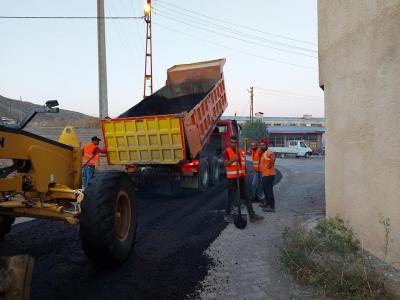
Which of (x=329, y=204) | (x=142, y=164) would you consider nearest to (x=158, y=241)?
(x=329, y=204)

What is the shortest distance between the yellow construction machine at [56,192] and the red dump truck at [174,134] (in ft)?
13.7

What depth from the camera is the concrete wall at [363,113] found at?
408cm

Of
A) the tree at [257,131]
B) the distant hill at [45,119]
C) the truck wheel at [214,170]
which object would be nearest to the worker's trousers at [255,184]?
the truck wheel at [214,170]

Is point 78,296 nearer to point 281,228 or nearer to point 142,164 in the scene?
point 281,228

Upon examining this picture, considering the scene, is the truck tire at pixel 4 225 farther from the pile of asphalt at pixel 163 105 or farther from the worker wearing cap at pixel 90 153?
the pile of asphalt at pixel 163 105

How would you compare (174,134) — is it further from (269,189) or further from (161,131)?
(269,189)

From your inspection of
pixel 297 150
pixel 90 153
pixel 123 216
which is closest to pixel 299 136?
pixel 297 150

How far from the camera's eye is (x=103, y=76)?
600 inches

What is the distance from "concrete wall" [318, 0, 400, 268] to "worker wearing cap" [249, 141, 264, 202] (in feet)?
9.78

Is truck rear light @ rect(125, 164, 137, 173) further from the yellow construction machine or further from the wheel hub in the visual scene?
the yellow construction machine

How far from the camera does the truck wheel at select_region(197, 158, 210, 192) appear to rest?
9867 mm

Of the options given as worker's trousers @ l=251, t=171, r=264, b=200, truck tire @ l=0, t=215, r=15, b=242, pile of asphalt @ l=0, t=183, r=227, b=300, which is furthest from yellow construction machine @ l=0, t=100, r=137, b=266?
worker's trousers @ l=251, t=171, r=264, b=200

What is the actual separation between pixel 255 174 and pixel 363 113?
451cm

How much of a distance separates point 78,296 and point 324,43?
15.5 ft
